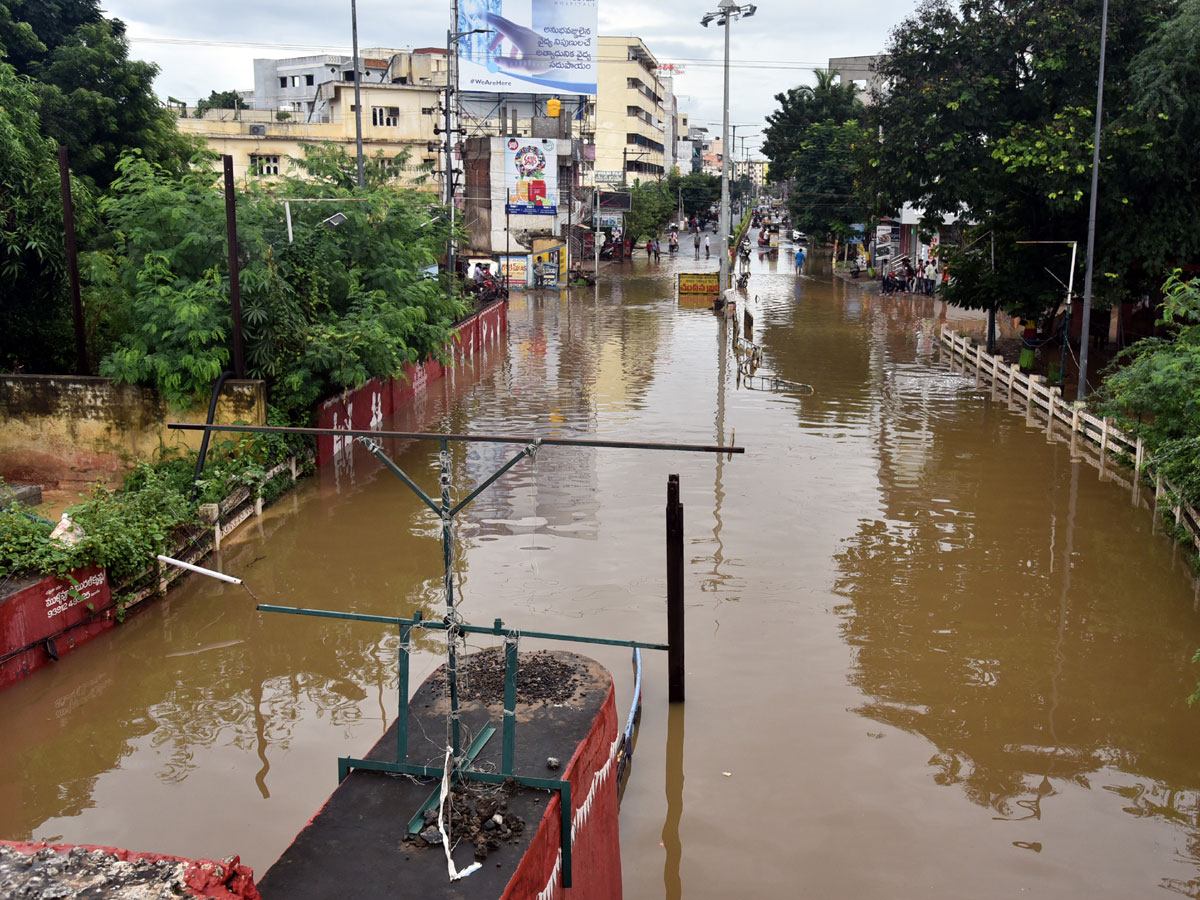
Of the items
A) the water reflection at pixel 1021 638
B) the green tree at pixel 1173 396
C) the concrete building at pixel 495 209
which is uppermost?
the concrete building at pixel 495 209

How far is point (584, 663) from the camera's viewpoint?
884 cm

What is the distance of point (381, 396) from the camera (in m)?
23.0

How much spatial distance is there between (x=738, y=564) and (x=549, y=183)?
126 ft

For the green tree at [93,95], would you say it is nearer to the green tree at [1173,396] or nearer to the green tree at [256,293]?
the green tree at [256,293]

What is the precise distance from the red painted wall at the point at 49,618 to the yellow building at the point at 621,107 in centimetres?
7531

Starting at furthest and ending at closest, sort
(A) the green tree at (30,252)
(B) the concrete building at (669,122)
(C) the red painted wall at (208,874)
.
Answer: (B) the concrete building at (669,122)
(A) the green tree at (30,252)
(C) the red painted wall at (208,874)

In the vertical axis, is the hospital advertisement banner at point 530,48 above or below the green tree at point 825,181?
above

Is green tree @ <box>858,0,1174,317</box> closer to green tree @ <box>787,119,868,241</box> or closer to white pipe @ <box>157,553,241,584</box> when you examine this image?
white pipe @ <box>157,553,241,584</box>

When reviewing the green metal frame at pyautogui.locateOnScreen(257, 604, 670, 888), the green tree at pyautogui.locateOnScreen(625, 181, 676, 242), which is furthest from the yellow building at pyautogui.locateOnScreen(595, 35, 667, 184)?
the green metal frame at pyautogui.locateOnScreen(257, 604, 670, 888)

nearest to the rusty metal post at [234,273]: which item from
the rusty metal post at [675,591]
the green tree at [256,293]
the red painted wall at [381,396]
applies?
the green tree at [256,293]

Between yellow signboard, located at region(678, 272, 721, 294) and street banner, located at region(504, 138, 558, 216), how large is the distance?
7456 mm

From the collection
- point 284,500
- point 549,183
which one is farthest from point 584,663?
point 549,183

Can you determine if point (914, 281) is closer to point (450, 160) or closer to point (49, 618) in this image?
point (450, 160)

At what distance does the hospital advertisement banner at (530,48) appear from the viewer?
171 ft
